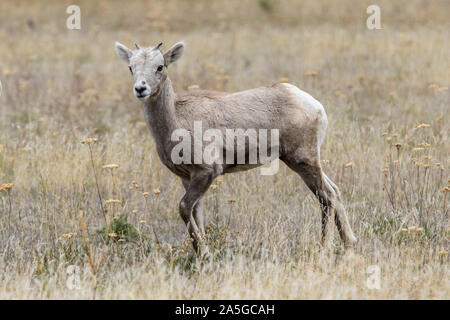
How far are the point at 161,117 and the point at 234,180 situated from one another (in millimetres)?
2031

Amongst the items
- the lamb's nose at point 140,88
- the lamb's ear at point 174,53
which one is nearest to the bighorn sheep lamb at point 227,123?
the lamb's ear at point 174,53

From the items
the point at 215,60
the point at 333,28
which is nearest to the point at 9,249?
the point at 215,60

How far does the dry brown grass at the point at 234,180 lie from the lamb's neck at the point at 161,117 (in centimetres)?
80

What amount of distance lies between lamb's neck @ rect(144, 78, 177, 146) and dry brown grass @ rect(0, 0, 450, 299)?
803mm

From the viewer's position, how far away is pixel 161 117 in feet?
21.1

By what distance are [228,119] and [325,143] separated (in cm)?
259

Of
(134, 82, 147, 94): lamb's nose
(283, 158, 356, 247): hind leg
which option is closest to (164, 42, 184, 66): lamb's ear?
(134, 82, 147, 94): lamb's nose

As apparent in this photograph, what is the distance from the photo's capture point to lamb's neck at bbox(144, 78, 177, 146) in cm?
641

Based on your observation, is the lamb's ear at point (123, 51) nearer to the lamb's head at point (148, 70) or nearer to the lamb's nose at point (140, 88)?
the lamb's head at point (148, 70)

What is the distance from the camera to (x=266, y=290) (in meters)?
5.52

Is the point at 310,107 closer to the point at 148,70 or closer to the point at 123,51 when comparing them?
the point at 148,70

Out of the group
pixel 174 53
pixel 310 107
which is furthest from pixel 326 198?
pixel 174 53

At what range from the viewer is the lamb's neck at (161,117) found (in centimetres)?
641

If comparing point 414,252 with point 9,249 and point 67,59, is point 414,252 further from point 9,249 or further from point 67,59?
point 67,59
